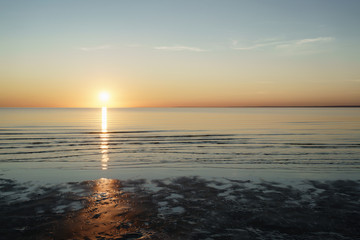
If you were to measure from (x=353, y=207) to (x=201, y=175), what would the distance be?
7900 mm

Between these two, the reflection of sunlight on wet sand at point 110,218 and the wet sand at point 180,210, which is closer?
the reflection of sunlight on wet sand at point 110,218

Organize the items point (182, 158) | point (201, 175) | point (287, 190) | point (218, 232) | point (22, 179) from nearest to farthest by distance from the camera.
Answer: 1. point (218, 232)
2. point (287, 190)
3. point (22, 179)
4. point (201, 175)
5. point (182, 158)

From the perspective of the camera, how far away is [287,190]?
1248cm

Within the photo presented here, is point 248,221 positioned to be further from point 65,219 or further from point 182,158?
point 182,158

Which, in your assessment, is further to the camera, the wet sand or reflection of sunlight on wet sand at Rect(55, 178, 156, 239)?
the wet sand

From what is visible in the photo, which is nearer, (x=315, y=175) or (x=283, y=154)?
(x=315, y=175)

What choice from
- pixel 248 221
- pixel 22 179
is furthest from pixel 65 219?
pixel 22 179

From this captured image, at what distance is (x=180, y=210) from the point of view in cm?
970

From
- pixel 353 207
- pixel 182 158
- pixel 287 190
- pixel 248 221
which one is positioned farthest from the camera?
pixel 182 158

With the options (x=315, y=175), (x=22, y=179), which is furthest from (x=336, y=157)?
(x=22, y=179)

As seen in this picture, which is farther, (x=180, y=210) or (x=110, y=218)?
(x=180, y=210)

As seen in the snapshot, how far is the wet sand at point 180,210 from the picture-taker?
788 centimetres

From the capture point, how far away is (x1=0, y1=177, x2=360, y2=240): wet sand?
7875 millimetres

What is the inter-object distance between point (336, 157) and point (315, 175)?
7.38 meters
